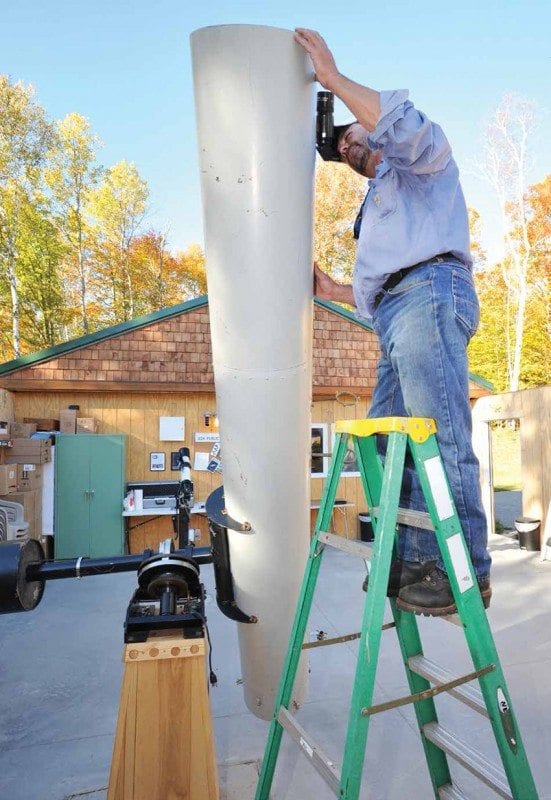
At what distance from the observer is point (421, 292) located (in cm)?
164

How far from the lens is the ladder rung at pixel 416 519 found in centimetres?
151

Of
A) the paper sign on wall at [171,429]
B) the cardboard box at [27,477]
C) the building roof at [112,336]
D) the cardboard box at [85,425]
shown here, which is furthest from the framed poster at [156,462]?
the building roof at [112,336]

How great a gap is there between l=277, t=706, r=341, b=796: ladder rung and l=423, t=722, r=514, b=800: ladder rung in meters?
0.43

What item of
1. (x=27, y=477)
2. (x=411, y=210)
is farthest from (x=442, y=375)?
(x=27, y=477)

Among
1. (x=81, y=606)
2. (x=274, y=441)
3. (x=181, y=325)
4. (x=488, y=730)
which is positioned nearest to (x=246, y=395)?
(x=274, y=441)

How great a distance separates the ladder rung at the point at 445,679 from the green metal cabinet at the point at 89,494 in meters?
6.43

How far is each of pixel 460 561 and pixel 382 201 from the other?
1161 mm

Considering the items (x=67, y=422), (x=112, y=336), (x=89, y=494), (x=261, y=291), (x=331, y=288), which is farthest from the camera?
(x=112, y=336)

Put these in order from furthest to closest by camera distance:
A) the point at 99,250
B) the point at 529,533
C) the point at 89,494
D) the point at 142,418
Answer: the point at 99,250
the point at 142,418
the point at 529,533
the point at 89,494

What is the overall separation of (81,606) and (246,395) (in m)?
4.31

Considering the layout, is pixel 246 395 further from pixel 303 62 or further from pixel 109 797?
pixel 109 797

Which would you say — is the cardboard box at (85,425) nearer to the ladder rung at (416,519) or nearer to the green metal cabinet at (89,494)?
the green metal cabinet at (89,494)

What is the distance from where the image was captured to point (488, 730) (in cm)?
279

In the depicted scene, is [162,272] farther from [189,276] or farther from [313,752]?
[313,752]
